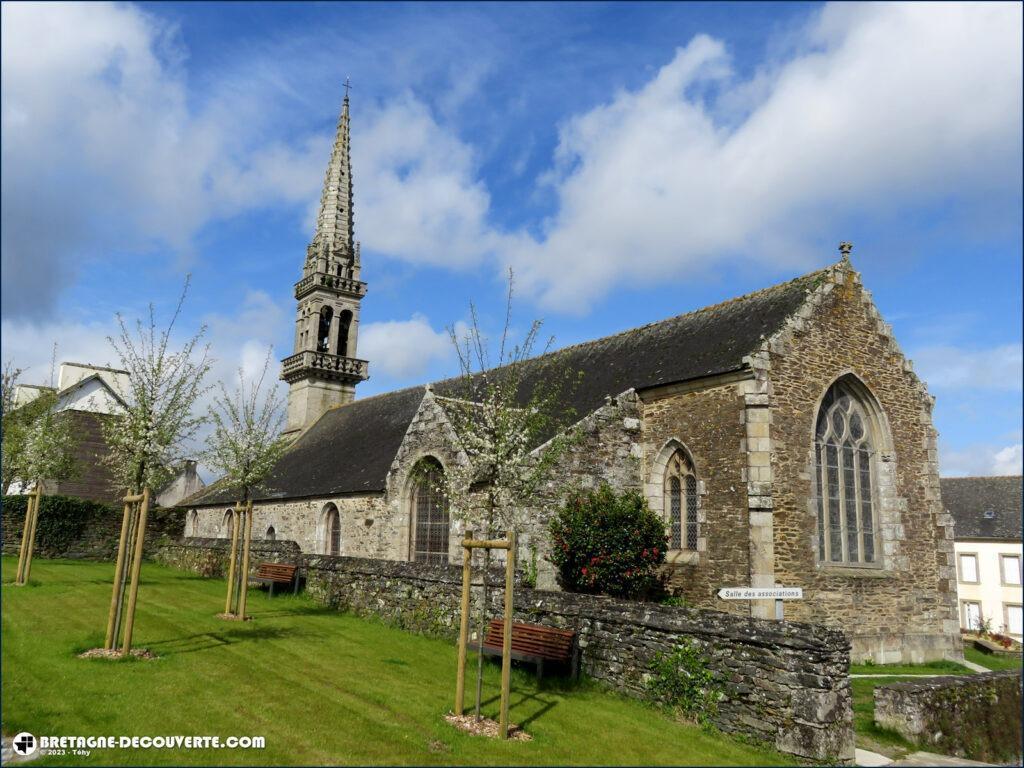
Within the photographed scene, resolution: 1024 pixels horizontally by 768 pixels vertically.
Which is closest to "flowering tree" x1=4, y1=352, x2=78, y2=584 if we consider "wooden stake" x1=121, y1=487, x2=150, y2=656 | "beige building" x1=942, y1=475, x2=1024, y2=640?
"wooden stake" x1=121, y1=487, x2=150, y2=656

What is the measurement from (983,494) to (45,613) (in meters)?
42.8

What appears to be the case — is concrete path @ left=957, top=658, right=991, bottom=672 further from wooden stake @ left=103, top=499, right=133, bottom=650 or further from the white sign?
wooden stake @ left=103, top=499, right=133, bottom=650

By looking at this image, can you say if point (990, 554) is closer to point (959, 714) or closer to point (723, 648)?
point (959, 714)

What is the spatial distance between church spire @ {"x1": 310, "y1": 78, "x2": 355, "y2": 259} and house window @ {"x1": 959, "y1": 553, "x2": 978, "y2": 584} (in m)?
36.2

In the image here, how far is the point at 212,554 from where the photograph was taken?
21891 millimetres

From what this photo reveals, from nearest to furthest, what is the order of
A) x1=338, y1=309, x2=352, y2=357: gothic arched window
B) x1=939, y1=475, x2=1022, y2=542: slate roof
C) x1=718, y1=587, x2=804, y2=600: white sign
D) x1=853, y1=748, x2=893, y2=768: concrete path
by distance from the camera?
x1=853, y1=748, x2=893, y2=768: concrete path
x1=718, y1=587, x2=804, y2=600: white sign
x1=939, y1=475, x2=1022, y2=542: slate roof
x1=338, y1=309, x2=352, y2=357: gothic arched window

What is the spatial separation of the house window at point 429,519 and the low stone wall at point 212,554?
294cm

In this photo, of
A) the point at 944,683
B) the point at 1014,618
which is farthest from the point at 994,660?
the point at 1014,618

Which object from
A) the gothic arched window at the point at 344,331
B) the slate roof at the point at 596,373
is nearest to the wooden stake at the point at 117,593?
the slate roof at the point at 596,373

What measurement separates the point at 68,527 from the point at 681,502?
64.9 feet

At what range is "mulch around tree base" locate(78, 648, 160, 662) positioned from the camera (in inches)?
394

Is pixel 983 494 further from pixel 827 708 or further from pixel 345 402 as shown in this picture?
pixel 827 708

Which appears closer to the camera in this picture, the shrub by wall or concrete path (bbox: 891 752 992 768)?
concrete path (bbox: 891 752 992 768)

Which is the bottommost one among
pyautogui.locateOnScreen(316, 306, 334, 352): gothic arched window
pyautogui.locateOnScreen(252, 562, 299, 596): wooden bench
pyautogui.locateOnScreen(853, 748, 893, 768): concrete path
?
pyautogui.locateOnScreen(853, 748, 893, 768): concrete path
